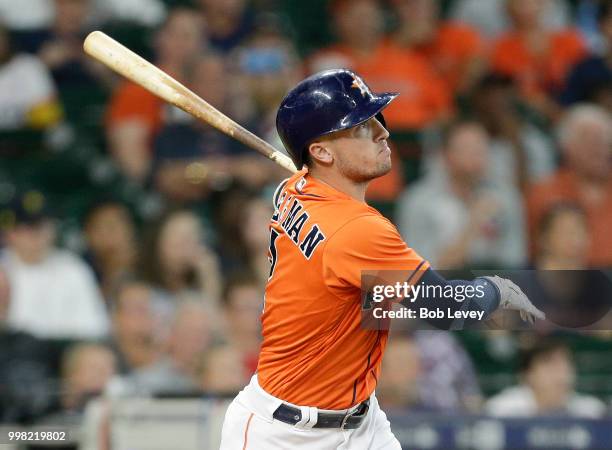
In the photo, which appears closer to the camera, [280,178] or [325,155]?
[325,155]

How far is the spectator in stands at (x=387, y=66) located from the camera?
802cm

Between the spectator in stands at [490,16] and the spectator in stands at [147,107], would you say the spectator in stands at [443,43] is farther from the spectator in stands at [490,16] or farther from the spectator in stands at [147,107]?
the spectator in stands at [147,107]

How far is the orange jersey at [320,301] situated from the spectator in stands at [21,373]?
6.95ft

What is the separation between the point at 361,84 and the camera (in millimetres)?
3678

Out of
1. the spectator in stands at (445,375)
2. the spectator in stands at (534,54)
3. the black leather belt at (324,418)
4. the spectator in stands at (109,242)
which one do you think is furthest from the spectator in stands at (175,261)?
the black leather belt at (324,418)

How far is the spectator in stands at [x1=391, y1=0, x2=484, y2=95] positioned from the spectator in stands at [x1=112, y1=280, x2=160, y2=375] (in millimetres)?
2944

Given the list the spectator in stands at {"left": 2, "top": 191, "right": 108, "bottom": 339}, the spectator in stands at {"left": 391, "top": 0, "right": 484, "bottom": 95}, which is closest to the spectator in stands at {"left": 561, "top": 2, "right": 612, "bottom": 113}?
the spectator in stands at {"left": 391, "top": 0, "right": 484, "bottom": 95}

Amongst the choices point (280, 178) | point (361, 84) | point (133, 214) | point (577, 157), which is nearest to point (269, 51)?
point (280, 178)

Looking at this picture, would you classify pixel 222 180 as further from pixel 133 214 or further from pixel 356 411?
pixel 356 411

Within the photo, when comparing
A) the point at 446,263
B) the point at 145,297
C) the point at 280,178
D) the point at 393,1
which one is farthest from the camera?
the point at 393,1

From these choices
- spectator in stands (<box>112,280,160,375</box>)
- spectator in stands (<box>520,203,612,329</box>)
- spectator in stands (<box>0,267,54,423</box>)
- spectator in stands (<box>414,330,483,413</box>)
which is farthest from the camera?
spectator in stands (<box>112,280,160,375</box>)

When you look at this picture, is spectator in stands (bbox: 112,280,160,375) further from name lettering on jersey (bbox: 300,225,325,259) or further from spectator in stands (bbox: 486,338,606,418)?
name lettering on jersey (bbox: 300,225,325,259)

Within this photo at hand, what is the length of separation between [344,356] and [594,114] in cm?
451

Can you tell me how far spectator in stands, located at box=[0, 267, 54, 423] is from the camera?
5.56m
